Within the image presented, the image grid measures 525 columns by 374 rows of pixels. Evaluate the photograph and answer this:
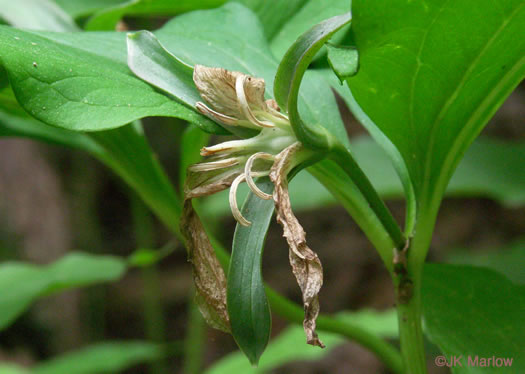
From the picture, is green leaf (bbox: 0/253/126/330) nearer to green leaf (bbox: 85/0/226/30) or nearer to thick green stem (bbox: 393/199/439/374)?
green leaf (bbox: 85/0/226/30)

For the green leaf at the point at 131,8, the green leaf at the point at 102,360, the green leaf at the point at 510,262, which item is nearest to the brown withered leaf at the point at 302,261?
the green leaf at the point at 131,8

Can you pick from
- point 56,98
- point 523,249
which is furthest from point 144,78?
point 523,249

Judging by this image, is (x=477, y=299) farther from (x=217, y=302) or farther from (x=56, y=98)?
(x=56, y=98)

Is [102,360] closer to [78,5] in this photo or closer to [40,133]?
[78,5]

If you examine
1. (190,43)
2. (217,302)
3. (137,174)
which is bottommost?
(137,174)

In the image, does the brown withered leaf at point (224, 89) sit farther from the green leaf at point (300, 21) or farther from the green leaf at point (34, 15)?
the green leaf at point (34, 15)

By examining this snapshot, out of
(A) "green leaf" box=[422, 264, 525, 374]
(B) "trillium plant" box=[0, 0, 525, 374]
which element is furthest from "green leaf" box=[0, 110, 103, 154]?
(A) "green leaf" box=[422, 264, 525, 374]

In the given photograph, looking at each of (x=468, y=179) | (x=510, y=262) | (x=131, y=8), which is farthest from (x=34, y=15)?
(x=510, y=262)
